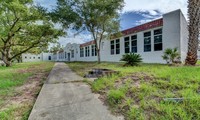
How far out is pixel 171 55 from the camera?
12016 mm

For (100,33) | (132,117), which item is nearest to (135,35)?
(100,33)

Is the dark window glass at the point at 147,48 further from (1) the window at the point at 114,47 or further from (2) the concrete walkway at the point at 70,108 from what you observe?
(2) the concrete walkway at the point at 70,108

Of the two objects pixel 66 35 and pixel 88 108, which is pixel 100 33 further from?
pixel 88 108

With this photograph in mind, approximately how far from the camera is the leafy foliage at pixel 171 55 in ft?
39.2

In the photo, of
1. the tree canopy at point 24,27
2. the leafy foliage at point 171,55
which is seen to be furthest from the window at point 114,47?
the leafy foliage at point 171,55

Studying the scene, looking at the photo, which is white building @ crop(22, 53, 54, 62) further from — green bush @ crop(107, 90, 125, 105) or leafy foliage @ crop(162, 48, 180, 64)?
green bush @ crop(107, 90, 125, 105)

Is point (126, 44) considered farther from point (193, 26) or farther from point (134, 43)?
point (193, 26)

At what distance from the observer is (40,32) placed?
68.3ft

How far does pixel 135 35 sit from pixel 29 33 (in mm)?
13186

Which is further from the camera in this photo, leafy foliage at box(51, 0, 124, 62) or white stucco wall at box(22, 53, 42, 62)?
white stucco wall at box(22, 53, 42, 62)

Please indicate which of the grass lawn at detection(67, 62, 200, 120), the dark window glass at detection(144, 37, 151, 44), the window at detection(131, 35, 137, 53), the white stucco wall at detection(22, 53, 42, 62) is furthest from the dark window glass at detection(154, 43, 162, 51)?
the white stucco wall at detection(22, 53, 42, 62)

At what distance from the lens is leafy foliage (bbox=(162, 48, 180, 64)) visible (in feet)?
39.2

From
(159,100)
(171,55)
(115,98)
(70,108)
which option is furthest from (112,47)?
(70,108)

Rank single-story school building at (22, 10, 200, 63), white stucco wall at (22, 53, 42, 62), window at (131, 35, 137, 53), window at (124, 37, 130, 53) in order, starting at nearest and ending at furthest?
single-story school building at (22, 10, 200, 63) < window at (131, 35, 137, 53) < window at (124, 37, 130, 53) < white stucco wall at (22, 53, 42, 62)
